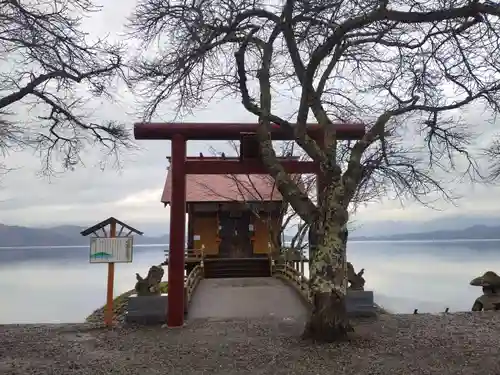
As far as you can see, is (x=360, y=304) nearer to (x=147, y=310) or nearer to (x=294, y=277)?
(x=147, y=310)

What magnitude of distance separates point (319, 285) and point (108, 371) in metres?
3.49

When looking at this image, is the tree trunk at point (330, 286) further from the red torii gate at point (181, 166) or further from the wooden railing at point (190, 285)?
the wooden railing at point (190, 285)

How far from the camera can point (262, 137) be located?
354 inches

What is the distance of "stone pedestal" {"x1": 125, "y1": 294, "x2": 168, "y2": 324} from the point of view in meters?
10.7

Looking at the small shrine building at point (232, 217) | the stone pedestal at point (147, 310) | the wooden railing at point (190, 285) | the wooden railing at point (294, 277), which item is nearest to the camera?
the stone pedestal at point (147, 310)

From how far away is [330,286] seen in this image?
804 cm

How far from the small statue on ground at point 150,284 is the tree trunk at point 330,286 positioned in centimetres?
478

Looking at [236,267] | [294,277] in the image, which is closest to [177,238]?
[294,277]

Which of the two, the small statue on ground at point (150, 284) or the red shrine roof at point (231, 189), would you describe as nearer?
the small statue on ground at point (150, 284)

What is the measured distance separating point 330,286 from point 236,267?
501 inches

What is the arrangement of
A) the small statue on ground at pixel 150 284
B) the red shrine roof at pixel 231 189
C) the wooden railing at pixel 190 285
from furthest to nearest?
the red shrine roof at pixel 231 189 < the wooden railing at pixel 190 285 < the small statue on ground at pixel 150 284

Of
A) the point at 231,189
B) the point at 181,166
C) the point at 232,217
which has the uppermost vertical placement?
the point at 231,189

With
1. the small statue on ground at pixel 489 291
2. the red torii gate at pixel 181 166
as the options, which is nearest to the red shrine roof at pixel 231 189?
the small statue on ground at pixel 489 291

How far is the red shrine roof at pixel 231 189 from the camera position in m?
21.6
